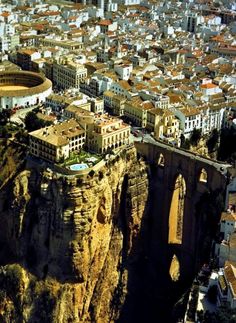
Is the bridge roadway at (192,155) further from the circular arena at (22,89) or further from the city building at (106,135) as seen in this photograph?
the circular arena at (22,89)

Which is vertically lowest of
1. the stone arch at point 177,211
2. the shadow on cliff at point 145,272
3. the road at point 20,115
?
the shadow on cliff at point 145,272

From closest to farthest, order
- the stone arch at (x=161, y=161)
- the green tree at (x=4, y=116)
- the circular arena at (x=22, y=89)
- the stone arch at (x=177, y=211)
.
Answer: the stone arch at (x=161, y=161)
the stone arch at (x=177, y=211)
the green tree at (x=4, y=116)
the circular arena at (x=22, y=89)

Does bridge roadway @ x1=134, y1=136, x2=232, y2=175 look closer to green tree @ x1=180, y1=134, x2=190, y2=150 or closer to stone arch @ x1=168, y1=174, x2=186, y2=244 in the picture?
stone arch @ x1=168, y1=174, x2=186, y2=244

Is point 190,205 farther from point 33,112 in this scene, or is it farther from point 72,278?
point 33,112

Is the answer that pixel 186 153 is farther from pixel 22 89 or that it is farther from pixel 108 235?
pixel 22 89

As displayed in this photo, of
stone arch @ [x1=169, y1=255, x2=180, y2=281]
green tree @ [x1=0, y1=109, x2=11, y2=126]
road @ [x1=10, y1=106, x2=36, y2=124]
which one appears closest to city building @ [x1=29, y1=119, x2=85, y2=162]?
green tree @ [x1=0, y1=109, x2=11, y2=126]

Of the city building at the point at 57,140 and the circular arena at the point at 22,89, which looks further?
the circular arena at the point at 22,89

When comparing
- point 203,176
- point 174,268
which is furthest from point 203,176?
point 174,268

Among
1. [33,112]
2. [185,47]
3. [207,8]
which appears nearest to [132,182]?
[33,112]

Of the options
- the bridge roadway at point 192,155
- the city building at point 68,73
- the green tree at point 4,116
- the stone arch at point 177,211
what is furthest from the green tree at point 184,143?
the green tree at point 4,116
